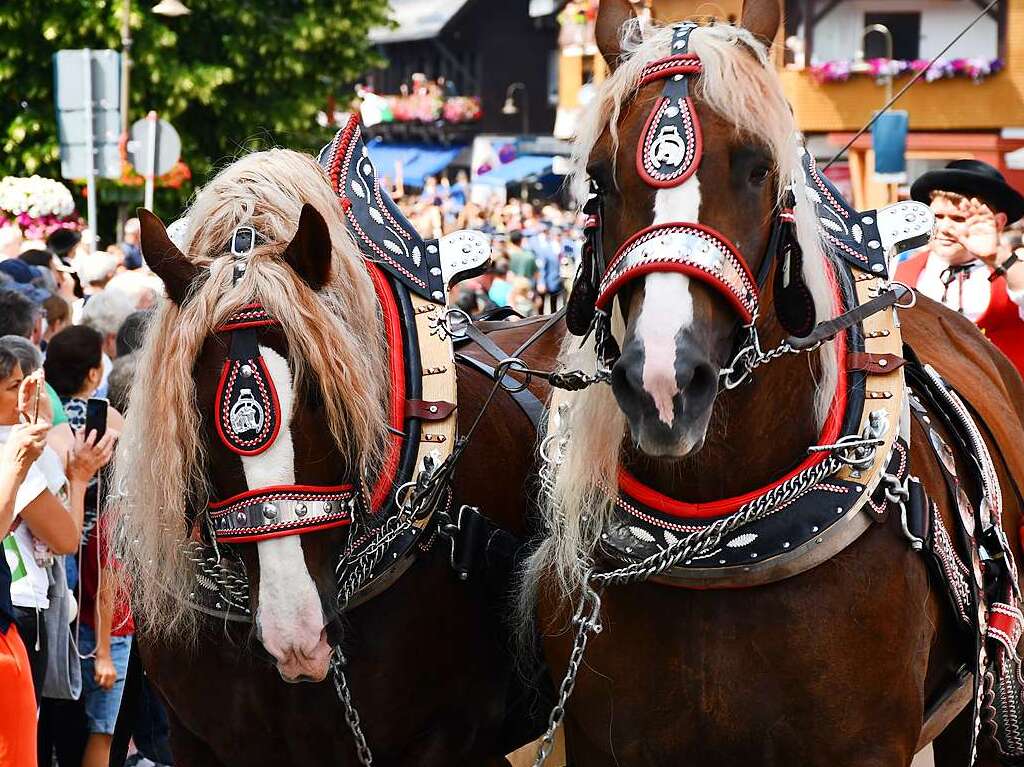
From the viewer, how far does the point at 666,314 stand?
2.66m

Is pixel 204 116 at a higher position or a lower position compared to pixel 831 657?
higher

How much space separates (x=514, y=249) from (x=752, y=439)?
1542 centimetres

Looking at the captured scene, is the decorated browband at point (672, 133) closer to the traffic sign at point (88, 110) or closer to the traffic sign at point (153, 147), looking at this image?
the traffic sign at point (88, 110)

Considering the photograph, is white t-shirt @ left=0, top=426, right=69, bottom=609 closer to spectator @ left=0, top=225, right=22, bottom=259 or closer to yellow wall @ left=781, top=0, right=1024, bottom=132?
spectator @ left=0, top=225, right=22, bottom=259

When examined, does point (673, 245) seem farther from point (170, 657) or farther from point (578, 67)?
point (578, 67)

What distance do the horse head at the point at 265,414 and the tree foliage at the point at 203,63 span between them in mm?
16235

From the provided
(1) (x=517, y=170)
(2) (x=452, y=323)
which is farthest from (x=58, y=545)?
(1) (x=517, y=170)

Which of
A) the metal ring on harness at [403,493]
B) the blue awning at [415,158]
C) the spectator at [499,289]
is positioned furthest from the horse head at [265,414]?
the blue awning at [415,158]

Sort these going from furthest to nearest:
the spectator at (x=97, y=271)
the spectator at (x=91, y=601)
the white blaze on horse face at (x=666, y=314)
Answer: the spectator at (x=97, y=271) < the spectator at (x=91, y=601) < the white blaze on horse face at (x=666, y=314)

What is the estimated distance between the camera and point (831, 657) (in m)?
3.03

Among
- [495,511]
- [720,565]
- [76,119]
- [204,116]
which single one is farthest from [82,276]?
[204,116]

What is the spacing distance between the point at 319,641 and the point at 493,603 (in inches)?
30.8

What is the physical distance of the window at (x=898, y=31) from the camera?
30484 millimetres

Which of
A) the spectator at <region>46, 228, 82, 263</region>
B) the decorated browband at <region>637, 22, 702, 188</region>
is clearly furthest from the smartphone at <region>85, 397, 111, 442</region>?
the spectator at <region>46, 228, 82, 263</region>
